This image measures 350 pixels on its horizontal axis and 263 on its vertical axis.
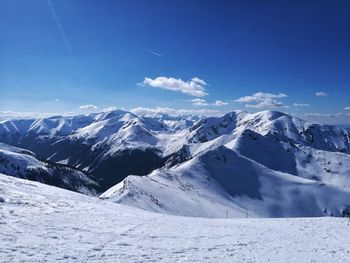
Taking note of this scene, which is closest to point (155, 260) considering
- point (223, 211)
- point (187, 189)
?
point (223, 211)

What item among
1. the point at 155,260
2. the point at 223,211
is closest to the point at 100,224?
the point at 155,260

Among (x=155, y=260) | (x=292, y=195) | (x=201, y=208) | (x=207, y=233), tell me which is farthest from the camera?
(x=292, y=195)

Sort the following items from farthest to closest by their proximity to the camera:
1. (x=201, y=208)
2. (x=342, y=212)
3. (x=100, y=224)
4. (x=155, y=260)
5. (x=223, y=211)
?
1. (x=342, y=212)
2. (x=223, y=211)
3. (x=201, y=208)
4. (x=100, y=224)
5. (x=155, y=260)

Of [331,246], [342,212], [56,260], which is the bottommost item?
[342,212]

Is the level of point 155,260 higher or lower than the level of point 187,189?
higher

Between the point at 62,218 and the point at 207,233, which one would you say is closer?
the point at 62,218

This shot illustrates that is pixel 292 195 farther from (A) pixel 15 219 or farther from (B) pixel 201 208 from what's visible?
(A) pixel 15 219

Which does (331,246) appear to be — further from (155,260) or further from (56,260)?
(56,260)
